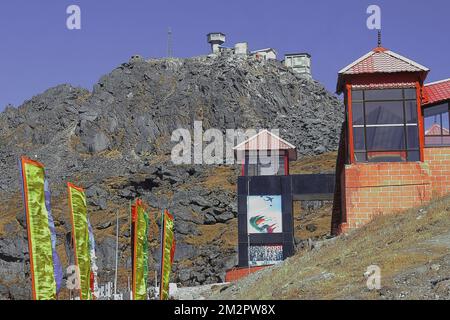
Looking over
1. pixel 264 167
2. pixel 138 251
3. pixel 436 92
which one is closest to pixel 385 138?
pixel 436 92

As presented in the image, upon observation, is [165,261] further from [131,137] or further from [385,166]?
[131,137]

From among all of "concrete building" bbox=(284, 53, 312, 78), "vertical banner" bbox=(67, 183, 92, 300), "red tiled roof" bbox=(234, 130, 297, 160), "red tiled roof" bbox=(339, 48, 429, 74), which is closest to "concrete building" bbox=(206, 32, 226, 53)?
"concrete building" bbox=(284, 53, 312, 78)

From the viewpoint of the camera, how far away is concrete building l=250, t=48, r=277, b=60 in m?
147

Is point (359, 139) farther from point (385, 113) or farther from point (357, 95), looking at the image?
point (357, 95)

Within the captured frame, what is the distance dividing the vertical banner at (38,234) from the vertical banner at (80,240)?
12.4ft

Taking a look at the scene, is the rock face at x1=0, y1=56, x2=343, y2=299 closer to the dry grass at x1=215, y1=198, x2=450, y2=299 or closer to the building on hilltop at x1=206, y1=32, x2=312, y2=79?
the building on hilltop at x1=206, y1=32, x2=312, y2=79

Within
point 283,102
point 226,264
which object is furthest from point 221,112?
point 226,264

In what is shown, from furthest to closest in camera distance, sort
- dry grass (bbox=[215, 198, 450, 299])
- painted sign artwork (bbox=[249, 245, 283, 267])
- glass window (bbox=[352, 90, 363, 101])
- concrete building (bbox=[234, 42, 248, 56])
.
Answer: concrete building (bbox=[234, 42, 248, 56])
painted sign artwork (bbox=[249, 245, 283, 267])
glass window (bbox=[352, 90, 363, 101])
dry grass (bbox=[215, 198, 450, 299])

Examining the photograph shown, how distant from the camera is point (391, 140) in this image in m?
33.7

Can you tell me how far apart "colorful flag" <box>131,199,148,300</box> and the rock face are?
58.8 metres

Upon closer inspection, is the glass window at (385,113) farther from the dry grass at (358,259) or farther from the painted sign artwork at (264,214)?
the painted sign artwork at (264,214)
